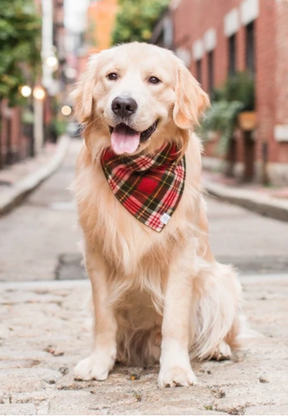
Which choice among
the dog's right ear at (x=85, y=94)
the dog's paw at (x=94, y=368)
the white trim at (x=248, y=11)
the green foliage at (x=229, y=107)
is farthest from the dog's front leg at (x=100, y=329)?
the white trim at (x=248, y=11)

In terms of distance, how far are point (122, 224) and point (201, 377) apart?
783 millimetres

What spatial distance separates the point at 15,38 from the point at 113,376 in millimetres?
11942

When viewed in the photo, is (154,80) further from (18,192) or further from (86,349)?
(18,192)

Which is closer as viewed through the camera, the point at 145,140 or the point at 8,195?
the point at 145,140

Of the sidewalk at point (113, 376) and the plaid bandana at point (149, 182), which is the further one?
the plaid bandana at point (149, 182)

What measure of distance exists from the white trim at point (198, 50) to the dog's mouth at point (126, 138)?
66.8 feet

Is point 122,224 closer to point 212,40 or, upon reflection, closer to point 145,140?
point 145,140

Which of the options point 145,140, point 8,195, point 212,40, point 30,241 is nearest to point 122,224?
point 145,140

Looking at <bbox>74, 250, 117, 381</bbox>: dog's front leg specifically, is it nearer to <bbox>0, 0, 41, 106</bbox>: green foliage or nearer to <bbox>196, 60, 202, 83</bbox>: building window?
<bbox>0, 0, 41, 106</bbox>: green foliage

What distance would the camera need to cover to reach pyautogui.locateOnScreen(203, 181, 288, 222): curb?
1048 cm

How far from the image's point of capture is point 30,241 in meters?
8.52

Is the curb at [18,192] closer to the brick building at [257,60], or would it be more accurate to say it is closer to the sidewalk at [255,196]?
the sidewalk at [255,196]

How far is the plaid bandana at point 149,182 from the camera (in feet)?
10.7

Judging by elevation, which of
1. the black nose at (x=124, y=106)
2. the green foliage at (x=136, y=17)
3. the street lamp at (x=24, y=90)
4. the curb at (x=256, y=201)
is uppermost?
the green foliage at (x=136, y=17)
